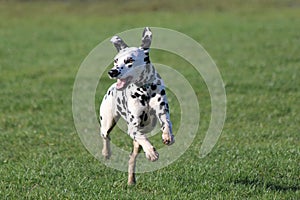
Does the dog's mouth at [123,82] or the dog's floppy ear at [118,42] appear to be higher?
the dog's floppy ear at [118,42]

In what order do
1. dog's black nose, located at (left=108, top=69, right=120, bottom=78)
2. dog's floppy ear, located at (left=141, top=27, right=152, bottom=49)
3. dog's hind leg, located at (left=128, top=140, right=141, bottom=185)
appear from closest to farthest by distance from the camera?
dog's black nose, located at (left=108, top=69, right=120, bottom=78) < dog's floppy ear, located at (left=141, top=27, right=152, bottom=49) < dog's hind leg, located at (left=128, top=140, right=141, bottom=185)

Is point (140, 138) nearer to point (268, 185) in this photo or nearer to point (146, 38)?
point (146, 38)

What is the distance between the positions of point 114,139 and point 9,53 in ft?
58.8

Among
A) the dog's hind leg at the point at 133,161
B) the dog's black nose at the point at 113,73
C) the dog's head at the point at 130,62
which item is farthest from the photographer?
the dog's hind leg at the point at 133,161

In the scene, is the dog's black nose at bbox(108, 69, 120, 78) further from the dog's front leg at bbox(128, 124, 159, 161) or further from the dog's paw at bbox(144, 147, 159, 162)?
the dog's paw at bbox(144, 147, 159, 162)

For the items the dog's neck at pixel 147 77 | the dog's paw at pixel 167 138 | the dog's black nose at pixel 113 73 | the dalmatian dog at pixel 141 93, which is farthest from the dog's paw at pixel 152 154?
the dog's black nose at pixel 113 73

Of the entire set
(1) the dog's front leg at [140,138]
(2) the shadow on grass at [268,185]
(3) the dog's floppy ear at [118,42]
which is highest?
(3) the dog's floppy ear at [118,42]

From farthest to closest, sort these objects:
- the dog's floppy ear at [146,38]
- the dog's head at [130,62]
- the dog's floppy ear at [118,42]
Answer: the dog's floppy ear at [118,42] < the dog's floppy ear at [146,38] < the dog's head at [130,62]

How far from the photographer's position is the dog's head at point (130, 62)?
692 centimetres

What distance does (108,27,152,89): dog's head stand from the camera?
22.7ft

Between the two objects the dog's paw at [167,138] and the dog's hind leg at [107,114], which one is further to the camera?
the dog's hind leg at [107,114]

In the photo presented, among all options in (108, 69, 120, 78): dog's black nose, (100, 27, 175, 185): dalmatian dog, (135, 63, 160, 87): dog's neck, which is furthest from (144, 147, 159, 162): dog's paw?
(108, 69, 120, 78): dog's black nose

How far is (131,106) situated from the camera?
23.6 ft

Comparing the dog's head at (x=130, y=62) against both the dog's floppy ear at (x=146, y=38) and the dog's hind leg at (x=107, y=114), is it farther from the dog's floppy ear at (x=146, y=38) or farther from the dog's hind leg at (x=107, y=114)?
the dog's hind leg at (x=107, y=114)
